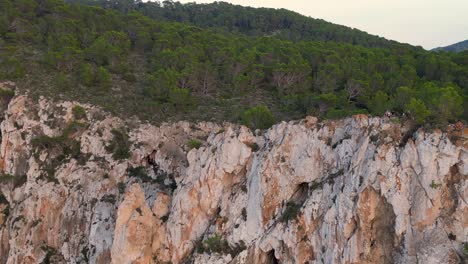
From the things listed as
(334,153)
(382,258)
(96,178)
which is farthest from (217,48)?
(382,258)

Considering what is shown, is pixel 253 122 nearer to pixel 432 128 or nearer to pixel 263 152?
pixel 263 152

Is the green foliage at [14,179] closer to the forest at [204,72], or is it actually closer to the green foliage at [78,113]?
the green foliage at [78,113]

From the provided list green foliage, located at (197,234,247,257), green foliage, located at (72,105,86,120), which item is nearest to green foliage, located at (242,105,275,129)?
green foliage, located at (197,234,247,257)

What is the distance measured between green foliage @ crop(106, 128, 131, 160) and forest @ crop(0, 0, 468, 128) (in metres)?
3.12

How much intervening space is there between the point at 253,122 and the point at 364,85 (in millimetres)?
13745

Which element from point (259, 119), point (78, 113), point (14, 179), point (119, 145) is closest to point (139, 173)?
point (119, 145)

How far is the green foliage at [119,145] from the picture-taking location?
40.7 metres

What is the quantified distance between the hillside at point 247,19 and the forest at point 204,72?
33.3m

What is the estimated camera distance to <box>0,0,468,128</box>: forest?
43406 millimetres

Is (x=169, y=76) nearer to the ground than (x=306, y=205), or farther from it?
farther from it

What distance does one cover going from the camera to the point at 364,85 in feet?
150

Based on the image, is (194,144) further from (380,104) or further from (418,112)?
(418,112)

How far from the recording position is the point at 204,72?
53156 millimetres

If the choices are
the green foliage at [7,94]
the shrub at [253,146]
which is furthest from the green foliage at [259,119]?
the green foliage at [7,94]
